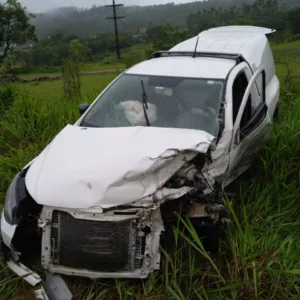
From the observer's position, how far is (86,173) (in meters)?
2.70

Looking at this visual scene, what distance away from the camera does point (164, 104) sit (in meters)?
3.67

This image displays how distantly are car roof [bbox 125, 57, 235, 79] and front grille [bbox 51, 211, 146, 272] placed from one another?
1.86m

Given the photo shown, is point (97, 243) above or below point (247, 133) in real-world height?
below

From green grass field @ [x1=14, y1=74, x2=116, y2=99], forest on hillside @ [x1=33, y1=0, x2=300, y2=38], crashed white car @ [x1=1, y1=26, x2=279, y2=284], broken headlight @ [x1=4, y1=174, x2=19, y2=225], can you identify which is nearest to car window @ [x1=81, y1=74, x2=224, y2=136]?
crashed white car @ [x1=1, y1=26, x2=279, y2=284]

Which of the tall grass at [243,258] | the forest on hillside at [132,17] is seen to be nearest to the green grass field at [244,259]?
the tall grass at [243,258]

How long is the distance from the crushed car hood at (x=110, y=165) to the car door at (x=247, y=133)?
56 cm

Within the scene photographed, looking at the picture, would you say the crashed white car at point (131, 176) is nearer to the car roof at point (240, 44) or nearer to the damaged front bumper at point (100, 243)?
the damaged front bumper at point (100, 243)

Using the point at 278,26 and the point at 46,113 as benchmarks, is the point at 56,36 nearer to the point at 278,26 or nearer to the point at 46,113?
the point at 278,26

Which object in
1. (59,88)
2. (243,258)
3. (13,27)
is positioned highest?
(243,258)

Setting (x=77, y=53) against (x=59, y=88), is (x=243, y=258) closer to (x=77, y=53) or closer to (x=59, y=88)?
(x=77, y=53)

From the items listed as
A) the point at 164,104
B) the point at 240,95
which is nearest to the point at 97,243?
the point at 164,104

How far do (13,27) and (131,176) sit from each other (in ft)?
139

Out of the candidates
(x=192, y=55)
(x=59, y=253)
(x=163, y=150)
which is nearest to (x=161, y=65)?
(x=192, y=55)

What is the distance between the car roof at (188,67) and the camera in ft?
12.8
